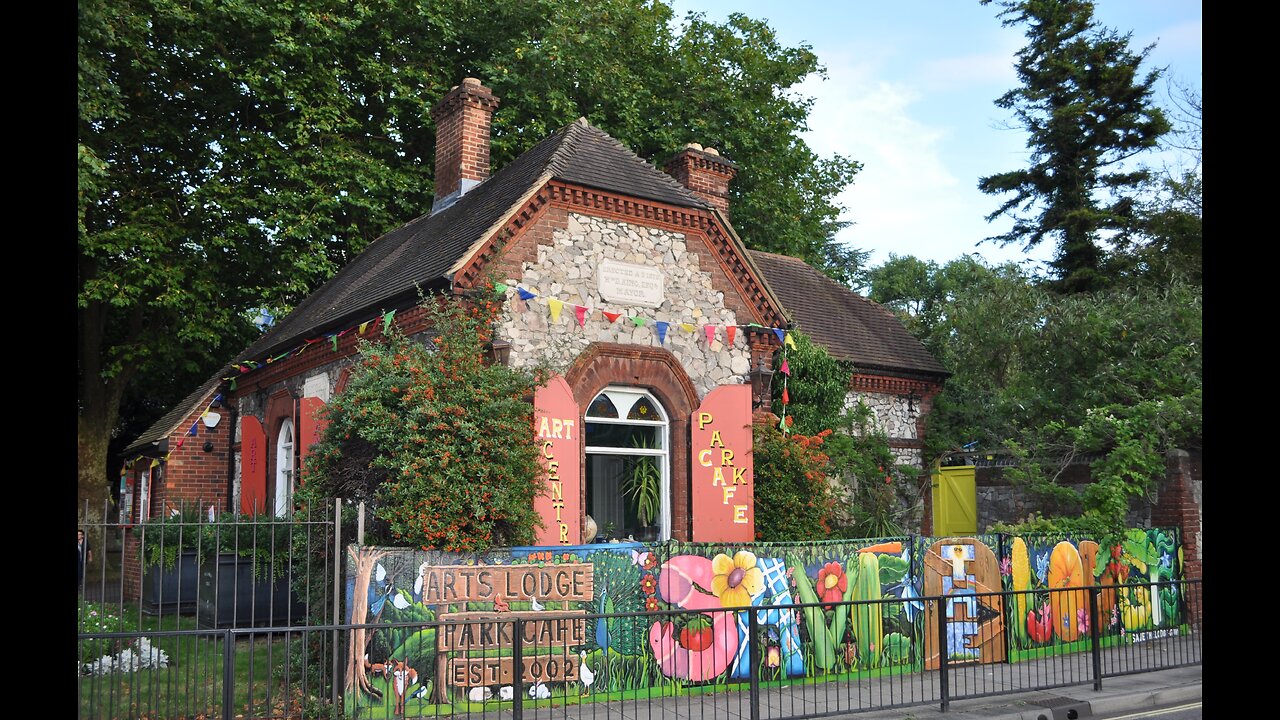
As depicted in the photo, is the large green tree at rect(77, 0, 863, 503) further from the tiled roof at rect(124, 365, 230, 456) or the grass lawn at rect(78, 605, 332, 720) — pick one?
the grass lawn at rect(78, 605, 332, 720)

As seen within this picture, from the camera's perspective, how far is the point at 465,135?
18.3 meters

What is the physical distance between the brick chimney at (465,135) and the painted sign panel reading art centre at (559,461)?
7227 millimetres

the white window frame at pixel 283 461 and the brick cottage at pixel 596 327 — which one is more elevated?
the brick cottage at pixel 596 327

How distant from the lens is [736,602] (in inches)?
424

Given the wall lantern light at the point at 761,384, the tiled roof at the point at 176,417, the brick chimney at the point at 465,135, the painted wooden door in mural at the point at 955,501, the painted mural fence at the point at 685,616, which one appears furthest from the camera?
the tiled roof at the point at 176,417

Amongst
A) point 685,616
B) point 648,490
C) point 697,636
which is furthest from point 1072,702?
point 648,490

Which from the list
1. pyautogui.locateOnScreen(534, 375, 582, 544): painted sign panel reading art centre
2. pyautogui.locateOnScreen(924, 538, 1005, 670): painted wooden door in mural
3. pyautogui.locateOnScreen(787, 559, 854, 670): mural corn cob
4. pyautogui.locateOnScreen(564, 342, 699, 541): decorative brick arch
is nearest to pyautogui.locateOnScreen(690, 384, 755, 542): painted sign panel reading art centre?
pyautogui.locateOnScreen(564, 342, 699, 541): decorative brick arch

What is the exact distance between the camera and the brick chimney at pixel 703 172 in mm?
19406

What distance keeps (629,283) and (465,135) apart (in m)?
6.61

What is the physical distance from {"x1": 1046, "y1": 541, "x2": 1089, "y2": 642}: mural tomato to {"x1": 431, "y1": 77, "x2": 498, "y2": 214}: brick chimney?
38.9 ft

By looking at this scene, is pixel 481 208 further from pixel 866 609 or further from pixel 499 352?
pixel 866 609

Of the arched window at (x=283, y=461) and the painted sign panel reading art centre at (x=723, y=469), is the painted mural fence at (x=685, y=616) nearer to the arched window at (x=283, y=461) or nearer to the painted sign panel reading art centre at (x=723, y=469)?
the painted sign panel reading art centre at (x=723, y=469)

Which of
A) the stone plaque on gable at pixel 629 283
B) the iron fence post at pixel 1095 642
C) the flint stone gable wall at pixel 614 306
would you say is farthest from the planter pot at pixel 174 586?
the iron fence post at pixel 1095 642

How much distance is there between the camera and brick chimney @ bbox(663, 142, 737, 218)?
19406 millimetres
